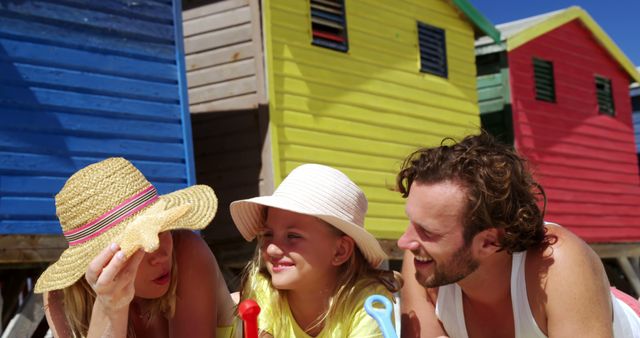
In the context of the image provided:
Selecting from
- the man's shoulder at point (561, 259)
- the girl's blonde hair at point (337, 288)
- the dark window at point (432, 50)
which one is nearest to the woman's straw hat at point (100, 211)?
the girl's blonde hair at point (337, 288)

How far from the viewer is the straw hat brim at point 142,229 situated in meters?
3.10

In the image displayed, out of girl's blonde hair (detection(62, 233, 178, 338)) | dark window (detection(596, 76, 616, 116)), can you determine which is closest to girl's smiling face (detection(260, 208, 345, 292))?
girl's blonde hair (detection(62, 233, 178, 338))

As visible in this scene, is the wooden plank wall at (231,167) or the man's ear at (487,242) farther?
the wooden plank wall at (231,167)

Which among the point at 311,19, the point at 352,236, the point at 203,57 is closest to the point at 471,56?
the point at 311,19

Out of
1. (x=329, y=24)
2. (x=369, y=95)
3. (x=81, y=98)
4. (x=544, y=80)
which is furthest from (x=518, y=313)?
(x=544, y=80)

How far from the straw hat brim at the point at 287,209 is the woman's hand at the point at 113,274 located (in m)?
0.78

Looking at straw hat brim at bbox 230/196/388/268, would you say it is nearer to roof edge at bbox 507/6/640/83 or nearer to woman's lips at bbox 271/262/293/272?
woman's lips at bbox 271/262/293/272

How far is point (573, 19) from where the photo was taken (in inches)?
604

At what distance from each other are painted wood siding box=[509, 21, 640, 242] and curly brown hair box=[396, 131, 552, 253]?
1041cm

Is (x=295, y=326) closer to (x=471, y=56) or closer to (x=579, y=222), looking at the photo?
(x=471, y=56)

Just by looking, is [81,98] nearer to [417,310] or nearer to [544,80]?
[417,310]

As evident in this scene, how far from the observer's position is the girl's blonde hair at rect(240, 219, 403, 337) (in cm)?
383

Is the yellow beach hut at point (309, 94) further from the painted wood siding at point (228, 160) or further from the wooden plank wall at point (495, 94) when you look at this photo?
the wooden plank wall at point (495, 94)

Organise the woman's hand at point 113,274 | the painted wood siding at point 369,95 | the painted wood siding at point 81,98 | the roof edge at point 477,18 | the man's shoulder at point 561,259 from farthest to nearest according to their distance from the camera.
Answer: the roof edge at point 477,18, the painted wood siding at point 369,95, the painted wood siding at point 81,98, the man's shoulder at point 561,259, the woman's hand at point 113,274
